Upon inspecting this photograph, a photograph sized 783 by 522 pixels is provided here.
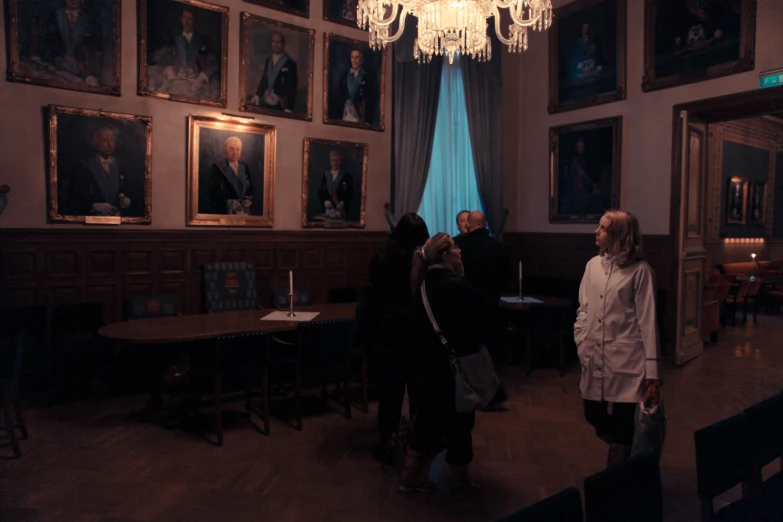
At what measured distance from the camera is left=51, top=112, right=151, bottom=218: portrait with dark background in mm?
5648

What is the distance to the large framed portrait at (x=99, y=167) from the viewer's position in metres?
5.62

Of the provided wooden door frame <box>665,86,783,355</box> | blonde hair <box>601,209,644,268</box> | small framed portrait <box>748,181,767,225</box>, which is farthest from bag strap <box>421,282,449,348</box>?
small framed portrait <box>748,181,767,225</box>

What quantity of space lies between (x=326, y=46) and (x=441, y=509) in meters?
6.00

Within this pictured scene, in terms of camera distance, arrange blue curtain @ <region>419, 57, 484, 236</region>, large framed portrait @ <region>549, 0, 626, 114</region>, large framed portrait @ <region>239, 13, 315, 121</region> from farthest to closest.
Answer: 1. blue curtain @ <region>419, 57, 484, 236</region>
2. large framed portrait @ <region>549, 0, 626, 114</region>
3. large framed portrait @ <region>239, 13, 315, 121</region>

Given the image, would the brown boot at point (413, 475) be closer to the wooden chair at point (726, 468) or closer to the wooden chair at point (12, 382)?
the wooden chair at point (726, 468)

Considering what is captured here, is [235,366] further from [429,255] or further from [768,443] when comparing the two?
[768,443]

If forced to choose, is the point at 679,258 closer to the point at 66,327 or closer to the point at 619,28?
the point at 619,28

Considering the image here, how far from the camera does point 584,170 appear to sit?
8.40m

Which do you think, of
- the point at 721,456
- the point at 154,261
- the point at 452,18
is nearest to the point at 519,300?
the point at 452,18

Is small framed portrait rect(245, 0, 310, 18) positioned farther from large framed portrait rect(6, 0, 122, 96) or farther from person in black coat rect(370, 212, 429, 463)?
person in black coat rect(370, 212, 429, 463)

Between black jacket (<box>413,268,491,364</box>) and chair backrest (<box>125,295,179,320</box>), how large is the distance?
3830 millimetres

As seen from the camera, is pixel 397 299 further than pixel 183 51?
No

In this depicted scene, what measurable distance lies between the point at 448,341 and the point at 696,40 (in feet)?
19.7

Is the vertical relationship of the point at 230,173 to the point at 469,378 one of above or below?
above
